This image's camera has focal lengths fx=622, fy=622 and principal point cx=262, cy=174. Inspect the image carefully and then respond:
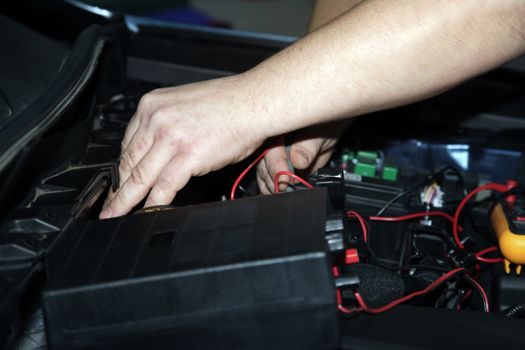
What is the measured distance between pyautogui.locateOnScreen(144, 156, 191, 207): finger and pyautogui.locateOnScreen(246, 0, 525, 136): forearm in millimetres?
138

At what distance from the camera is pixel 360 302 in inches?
30.1

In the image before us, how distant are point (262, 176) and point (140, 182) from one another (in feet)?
0.86

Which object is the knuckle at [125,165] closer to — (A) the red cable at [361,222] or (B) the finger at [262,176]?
(B) the finger at [262,176]

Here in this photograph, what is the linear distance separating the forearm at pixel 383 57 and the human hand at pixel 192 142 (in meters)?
0.03

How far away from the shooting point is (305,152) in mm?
1124

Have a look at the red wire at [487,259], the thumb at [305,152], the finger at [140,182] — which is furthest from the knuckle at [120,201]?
the red wire at [487,259]

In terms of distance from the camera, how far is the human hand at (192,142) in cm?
93

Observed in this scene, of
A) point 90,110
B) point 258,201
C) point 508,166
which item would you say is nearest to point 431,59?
point 258,201

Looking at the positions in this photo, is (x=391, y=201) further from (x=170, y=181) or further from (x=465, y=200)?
(x=170, y=181)

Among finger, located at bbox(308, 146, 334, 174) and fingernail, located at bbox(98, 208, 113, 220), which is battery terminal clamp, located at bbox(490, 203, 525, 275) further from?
fingernail, located at bbox(98, 208, 113, 220)

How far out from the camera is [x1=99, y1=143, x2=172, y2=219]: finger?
0.94 metres

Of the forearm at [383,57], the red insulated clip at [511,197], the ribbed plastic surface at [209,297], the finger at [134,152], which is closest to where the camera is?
the ribbed plastic surface at [209,297]

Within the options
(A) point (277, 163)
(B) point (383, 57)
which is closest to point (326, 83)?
(B) point (383, 57)

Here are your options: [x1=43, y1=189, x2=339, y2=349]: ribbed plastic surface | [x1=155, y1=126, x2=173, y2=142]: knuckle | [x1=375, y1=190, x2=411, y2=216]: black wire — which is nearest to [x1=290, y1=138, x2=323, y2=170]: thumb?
[x1=375, y1=190, x2=411, y2=216]: black wire
